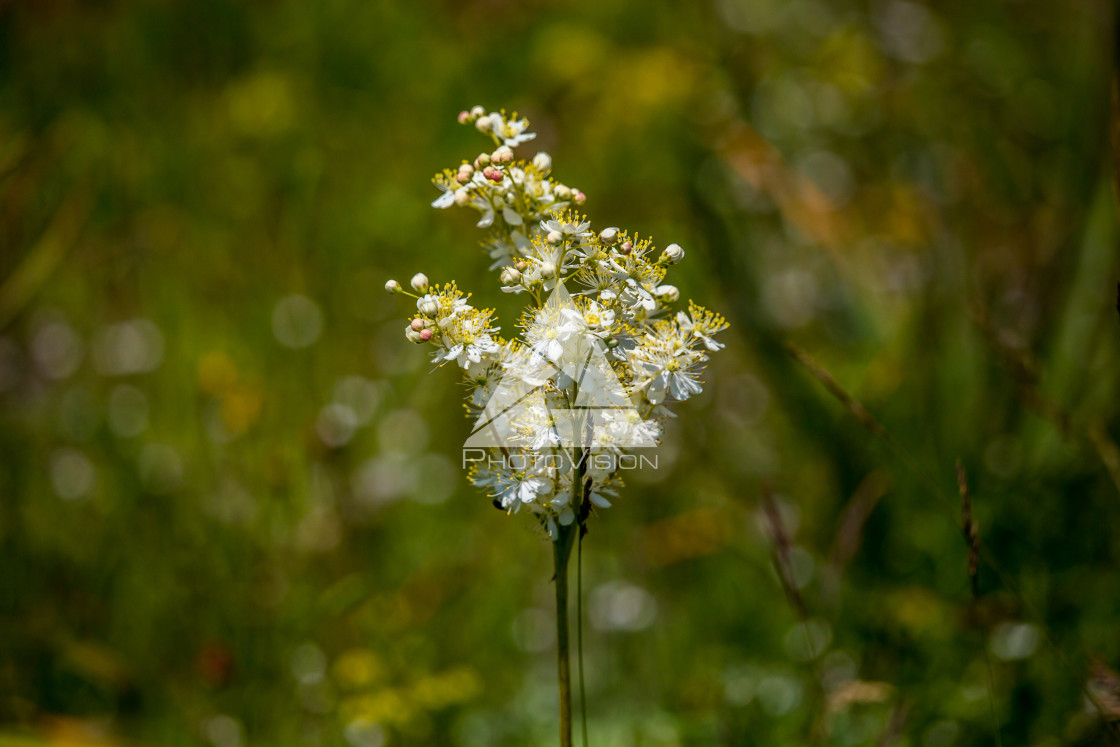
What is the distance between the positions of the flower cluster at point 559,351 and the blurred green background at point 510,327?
55 centimetres

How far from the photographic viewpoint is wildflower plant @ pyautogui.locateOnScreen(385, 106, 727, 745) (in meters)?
1.04

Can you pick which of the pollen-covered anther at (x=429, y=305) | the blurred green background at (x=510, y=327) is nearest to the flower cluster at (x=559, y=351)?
the pollen-covered anther at (x=429, y=305)

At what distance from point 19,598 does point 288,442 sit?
2.94ft

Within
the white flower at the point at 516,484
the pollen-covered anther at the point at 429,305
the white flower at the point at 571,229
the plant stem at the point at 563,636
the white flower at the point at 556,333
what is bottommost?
the plant stem at the point at 563,636

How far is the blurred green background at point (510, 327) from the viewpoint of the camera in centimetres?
199

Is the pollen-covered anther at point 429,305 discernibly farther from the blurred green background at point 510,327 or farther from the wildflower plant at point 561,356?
the blurred green background at point 510,327

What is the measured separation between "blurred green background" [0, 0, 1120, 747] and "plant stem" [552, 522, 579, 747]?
0.57 meters

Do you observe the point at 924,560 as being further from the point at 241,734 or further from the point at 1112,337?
the point at 241,734

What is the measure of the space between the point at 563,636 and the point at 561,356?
36 cm

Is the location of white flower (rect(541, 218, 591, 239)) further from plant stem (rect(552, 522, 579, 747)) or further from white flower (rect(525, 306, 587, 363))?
plant stem (rect(552, 522, 579, 747))

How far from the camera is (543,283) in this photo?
1.05m

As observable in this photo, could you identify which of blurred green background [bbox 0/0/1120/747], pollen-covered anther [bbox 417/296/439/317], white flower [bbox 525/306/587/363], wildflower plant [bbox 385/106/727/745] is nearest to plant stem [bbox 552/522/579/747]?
wildflower plant [bbox 385/106/727/745]

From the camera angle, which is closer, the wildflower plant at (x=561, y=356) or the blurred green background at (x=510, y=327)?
the wildflower plant at (x=561, y=356)

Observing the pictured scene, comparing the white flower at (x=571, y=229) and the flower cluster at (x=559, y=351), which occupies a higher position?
the white flower at (x=571, y=229)
